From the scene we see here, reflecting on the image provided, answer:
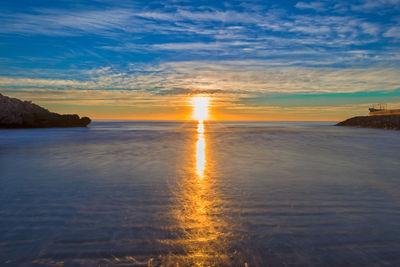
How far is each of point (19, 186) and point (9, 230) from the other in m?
3.28

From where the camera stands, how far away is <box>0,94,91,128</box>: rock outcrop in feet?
121

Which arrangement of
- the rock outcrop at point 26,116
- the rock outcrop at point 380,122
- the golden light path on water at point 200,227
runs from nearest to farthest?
1. the golden light path on water at point 200,227
2. the rock outcrop at point 26,116
3. the rock outcrop at point 380,122

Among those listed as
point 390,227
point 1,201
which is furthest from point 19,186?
point 390,227

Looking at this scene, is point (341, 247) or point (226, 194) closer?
point (341, 247)

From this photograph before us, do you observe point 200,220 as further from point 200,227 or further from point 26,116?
point 26,116

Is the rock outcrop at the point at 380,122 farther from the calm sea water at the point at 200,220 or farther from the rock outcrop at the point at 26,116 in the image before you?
the rock outcrop at the point at 26,116

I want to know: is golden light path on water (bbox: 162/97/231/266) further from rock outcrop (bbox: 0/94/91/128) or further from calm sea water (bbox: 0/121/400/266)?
rock outcrop (bbox: 0/94/91/128)

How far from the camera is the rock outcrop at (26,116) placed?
36.9 m

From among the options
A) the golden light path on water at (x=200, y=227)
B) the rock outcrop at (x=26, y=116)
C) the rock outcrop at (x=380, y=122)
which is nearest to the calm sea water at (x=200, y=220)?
the golden light path on water at (x=200, y=227)

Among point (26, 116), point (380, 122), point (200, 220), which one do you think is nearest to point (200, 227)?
point (200, 220)

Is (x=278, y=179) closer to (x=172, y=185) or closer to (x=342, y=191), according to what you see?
(x=342, y=191)

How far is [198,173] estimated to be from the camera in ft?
26.3

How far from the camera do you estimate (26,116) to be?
1540 inches

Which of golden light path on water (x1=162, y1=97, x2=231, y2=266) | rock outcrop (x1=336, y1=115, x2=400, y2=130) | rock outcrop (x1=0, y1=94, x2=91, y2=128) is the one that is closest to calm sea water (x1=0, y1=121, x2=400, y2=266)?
golden light path on water (x1=162, y1=97, x2=231, y2=266)
